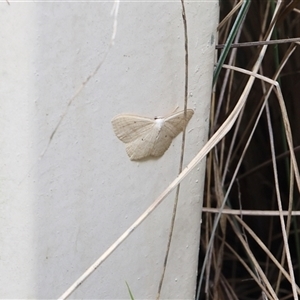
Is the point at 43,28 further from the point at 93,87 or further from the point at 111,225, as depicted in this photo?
the point at 111,225

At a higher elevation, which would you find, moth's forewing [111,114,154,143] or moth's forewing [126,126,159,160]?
moth's forewing [111,114,154,143]

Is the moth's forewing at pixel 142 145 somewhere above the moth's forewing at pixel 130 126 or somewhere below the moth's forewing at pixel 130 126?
below

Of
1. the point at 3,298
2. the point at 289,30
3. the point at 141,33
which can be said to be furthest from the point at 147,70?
the point at 289,30
